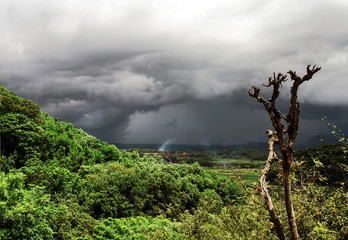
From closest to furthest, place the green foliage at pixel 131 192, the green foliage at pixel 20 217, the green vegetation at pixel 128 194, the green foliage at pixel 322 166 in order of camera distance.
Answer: the green foliage at pixel 322 166, the green vegetation at pixel 128 194, the green foliage at pixel 20 217, the green foliage at pixel 131 192

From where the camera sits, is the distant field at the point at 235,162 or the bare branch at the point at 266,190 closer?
the bare branch at the point at 266,190

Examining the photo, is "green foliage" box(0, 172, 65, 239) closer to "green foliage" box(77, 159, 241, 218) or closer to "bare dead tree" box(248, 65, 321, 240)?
"green foliage" box(77, 159, 241, 218)

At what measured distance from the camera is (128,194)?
33969 millimetres

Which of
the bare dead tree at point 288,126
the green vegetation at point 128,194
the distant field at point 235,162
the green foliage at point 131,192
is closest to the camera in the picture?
the bare dead tree at point 288,126

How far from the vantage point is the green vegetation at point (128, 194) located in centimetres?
1156

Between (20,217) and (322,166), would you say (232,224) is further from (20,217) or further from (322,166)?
(20,217)

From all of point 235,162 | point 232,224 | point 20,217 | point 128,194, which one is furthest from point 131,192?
point 235,162

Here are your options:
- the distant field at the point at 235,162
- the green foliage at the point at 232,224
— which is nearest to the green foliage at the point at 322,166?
the distant field at the point at 235,162

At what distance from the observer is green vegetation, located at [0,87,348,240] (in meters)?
11.6

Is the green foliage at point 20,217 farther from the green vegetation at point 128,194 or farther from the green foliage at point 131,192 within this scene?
the green foliage at point 131,192

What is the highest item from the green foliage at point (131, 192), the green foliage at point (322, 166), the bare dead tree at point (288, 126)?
the bare dead tree at point (288, 126)

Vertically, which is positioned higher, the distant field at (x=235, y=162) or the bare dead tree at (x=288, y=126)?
the bare dead tree at (x=288, y=126)

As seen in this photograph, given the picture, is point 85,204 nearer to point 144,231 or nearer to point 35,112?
point 144,231

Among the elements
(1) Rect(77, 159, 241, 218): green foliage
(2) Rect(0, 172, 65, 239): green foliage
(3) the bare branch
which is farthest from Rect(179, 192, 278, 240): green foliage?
(1) Rect(77, 159, 241, 218): green foliage
